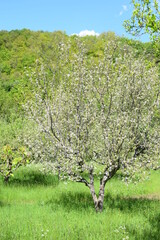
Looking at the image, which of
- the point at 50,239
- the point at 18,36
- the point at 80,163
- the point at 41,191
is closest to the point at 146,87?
the point at 80,163

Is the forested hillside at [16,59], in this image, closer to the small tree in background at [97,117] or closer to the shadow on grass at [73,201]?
the shadow on grass at [73,201]

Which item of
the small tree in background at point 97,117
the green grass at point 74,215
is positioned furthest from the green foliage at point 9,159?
the small tree in background at point 97,117

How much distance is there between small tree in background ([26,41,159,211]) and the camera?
10.3 meters

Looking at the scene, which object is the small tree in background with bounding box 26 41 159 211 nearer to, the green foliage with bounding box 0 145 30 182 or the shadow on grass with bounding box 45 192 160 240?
the shadow on grass with bounding box 45 192 160 240

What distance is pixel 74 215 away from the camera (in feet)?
34.8

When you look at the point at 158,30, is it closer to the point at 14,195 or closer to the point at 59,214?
the point at 59,214

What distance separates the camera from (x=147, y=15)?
351 inches

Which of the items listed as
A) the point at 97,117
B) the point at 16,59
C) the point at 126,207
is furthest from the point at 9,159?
the point at 16,59

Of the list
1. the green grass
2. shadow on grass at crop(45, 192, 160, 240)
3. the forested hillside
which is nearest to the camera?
the green grass

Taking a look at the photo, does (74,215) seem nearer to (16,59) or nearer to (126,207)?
(126,207)

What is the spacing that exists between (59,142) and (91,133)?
1241mm

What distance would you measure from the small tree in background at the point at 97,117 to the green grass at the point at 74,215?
1238 millimetres

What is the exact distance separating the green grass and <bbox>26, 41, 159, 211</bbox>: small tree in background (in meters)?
1.24

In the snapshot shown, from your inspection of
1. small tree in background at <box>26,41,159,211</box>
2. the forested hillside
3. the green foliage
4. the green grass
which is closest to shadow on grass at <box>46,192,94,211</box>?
the green grass
